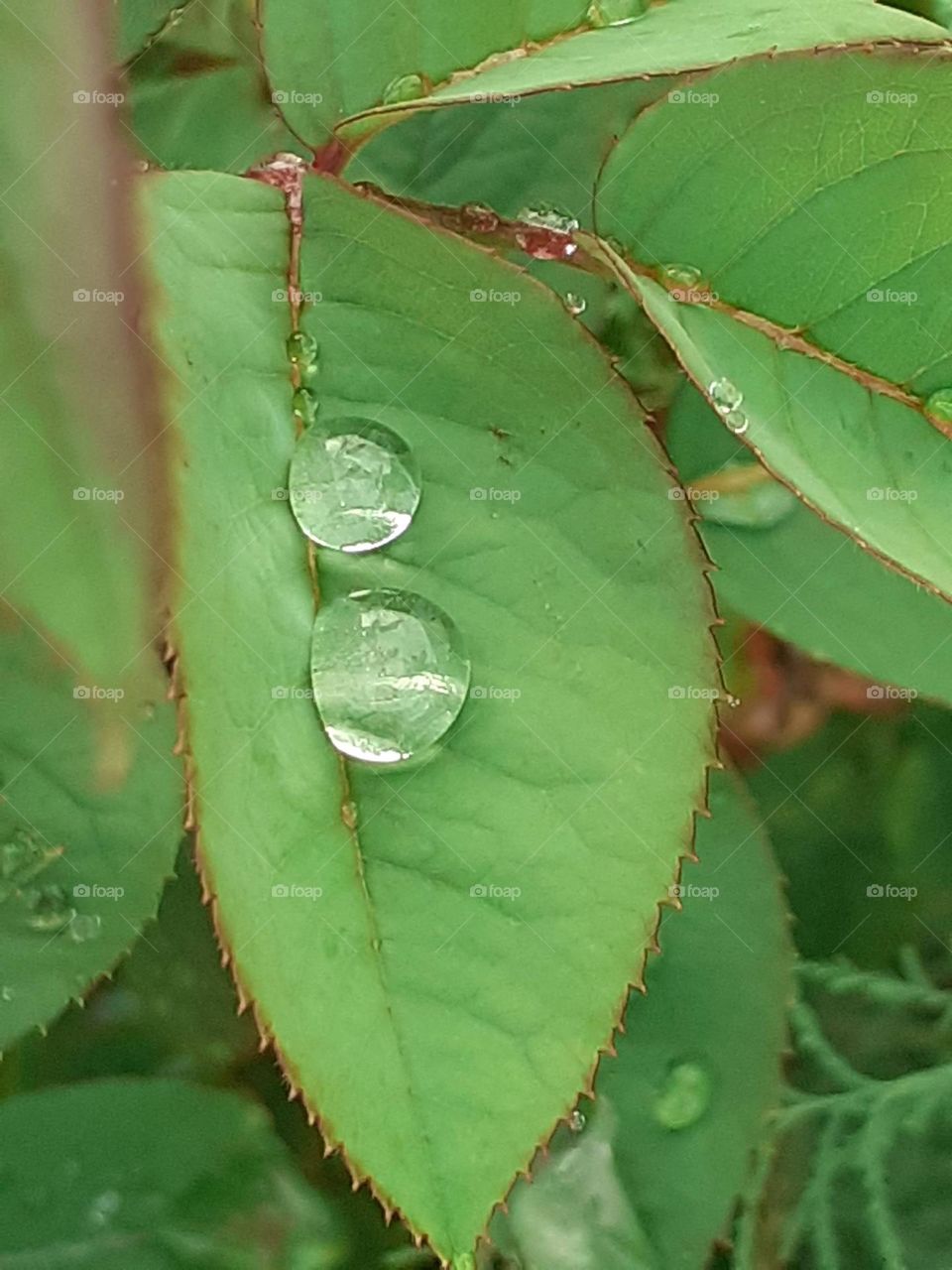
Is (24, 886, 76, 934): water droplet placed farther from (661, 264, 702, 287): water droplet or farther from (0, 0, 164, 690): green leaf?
(661, 264, 702, 287): water droplet

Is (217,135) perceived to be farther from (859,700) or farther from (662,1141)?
(662,1141)

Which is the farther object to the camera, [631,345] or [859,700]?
[859,700]

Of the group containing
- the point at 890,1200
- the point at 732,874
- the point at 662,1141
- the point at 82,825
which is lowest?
the point at 890,1200

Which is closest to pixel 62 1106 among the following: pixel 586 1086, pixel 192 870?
pixel 192 870

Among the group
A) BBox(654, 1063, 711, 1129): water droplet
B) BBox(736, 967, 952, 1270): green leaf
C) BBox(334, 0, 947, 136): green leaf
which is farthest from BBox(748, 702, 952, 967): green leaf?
BBox(334, 0, 947, 136): green leaf

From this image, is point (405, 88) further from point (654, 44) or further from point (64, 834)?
point (64, 834)
